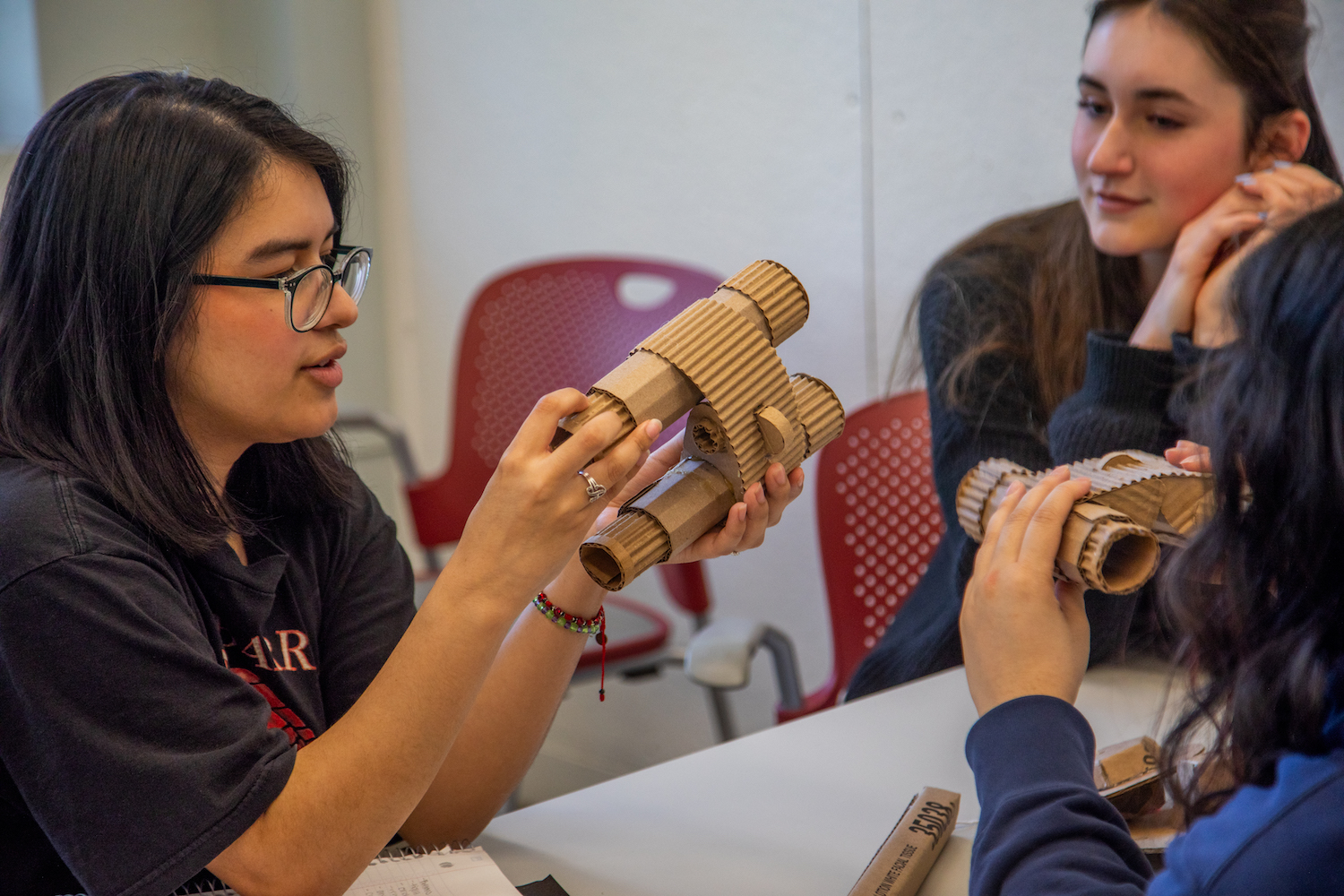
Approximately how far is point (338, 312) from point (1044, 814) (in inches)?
25.8

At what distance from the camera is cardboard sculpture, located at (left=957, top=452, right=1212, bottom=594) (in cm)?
82

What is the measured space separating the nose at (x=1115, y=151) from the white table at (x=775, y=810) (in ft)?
2.12

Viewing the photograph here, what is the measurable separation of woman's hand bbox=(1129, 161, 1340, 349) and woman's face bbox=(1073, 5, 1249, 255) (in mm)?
34

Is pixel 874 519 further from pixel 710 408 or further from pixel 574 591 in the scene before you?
pixel 710 408

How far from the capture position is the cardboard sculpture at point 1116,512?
82 centimetres

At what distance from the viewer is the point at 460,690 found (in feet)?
2.79

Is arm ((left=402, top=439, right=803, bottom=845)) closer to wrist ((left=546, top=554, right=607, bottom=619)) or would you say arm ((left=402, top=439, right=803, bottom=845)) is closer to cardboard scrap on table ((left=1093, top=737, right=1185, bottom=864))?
wrist ((left=546, top=554, right=607, bottom=619))

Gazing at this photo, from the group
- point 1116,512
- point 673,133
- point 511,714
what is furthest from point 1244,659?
point 673,133

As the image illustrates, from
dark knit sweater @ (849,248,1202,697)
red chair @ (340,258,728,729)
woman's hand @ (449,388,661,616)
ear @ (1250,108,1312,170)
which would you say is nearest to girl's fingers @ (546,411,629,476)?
woman's hand @ (449,388,661,616)

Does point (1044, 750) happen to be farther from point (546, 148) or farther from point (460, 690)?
point (546, 148)

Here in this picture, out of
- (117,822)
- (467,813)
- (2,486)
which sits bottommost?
(467,813)

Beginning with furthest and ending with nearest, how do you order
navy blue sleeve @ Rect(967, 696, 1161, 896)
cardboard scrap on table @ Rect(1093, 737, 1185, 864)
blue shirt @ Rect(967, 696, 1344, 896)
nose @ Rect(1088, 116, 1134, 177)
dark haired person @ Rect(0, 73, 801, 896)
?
nose @ Rect(1088, 116, 1134, 177) → cardboard scrap on table @ Rect(1093, 737, 1185, 864) → dark haired person @ Rect(0, 73, 801, 896) → navy blue sleeve @ Rect(967, 696, 1161, 896) → blue shirt @ Rect(967, 696, 1344, 896)

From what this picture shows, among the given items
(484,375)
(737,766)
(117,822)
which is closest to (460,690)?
(117,822)

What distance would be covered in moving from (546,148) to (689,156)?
Answer: 1.40 feet
